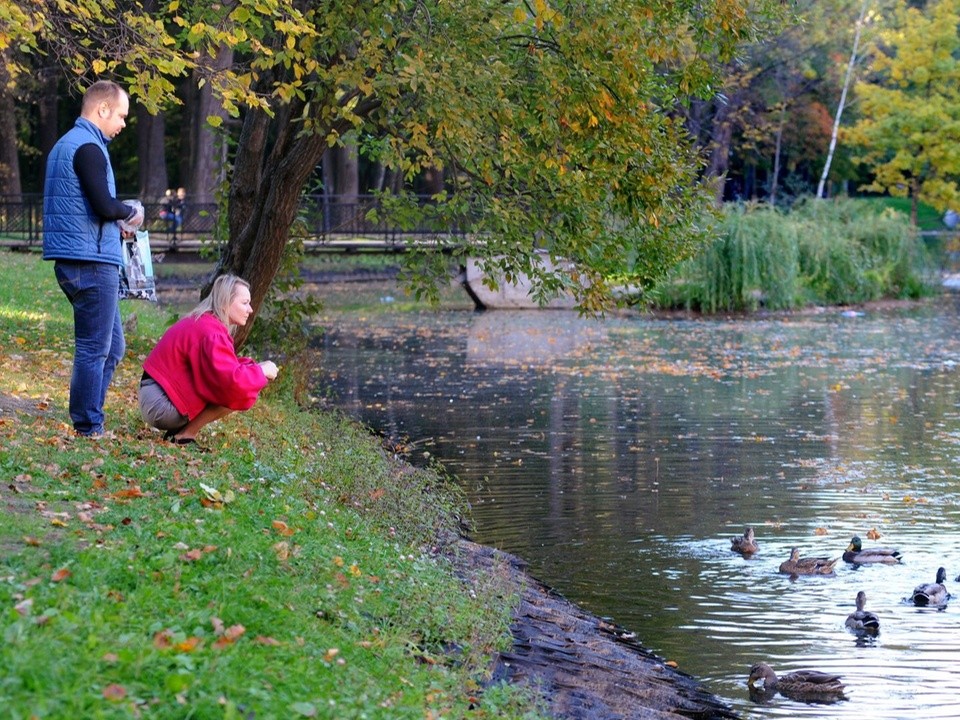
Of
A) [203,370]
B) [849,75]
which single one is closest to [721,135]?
[849,75]

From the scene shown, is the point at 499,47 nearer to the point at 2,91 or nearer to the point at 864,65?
the point at 2,91

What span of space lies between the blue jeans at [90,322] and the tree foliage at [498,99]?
167 centimetres

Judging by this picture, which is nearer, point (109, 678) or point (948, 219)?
point (109, 678)

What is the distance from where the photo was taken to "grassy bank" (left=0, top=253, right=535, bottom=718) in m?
4.82

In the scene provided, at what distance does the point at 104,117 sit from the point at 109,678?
4.69m

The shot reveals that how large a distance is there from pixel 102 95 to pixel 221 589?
3.79 meters

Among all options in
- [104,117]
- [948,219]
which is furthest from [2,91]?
[948,219]

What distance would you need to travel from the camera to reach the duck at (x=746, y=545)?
423 inches

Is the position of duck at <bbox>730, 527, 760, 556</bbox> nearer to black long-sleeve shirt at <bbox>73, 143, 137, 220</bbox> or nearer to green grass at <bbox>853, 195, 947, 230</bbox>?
black long-sleeve shirt at <bbox>73, 143, 137, 220</bbox>

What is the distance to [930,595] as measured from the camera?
945 cm

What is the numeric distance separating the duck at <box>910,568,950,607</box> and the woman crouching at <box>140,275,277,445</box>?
462 centimetres

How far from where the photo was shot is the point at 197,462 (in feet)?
28.3

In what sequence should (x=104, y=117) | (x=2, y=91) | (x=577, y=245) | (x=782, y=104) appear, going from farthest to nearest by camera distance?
(x=782, y=104)
(x=2, y=91)
(x=577, y=245)
(x=104, y=117)

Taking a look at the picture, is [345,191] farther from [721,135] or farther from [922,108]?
[922,108]
